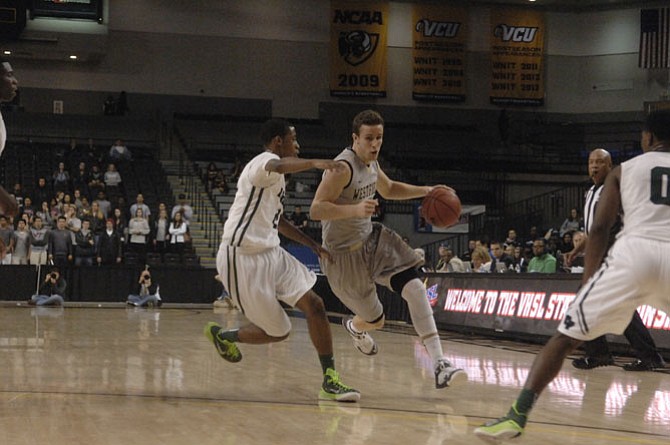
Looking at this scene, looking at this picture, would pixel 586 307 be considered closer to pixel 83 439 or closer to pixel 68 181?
pixel 83 439

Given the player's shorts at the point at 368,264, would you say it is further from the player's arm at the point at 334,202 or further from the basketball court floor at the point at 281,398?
the basketball court floor at the point at 281,398

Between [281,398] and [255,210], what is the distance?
1.28 metres

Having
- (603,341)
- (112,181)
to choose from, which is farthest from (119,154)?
(603,341)

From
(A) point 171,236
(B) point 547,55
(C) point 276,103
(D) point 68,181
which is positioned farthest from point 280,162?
(B) point 547,55

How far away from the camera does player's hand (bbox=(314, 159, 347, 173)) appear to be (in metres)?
5.80

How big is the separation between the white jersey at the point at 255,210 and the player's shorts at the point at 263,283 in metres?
0.07

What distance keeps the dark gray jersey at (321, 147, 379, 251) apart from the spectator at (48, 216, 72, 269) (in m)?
15.2

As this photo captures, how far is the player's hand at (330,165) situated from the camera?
19.0 feet

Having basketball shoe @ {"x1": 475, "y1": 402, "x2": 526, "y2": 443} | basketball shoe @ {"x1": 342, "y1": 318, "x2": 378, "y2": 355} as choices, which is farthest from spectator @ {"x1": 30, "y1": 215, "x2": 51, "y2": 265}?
basketball shoe @ {"x1": 475, "y1": 402, "x2": 526, "y2": 443}

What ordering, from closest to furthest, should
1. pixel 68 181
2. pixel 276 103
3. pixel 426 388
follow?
pixel 426 388
pixel 68 181
pixel 276 103

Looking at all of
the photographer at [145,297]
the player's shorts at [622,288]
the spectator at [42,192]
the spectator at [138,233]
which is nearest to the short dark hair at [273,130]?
the player's shorts at [622,288]

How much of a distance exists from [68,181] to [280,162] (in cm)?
2007

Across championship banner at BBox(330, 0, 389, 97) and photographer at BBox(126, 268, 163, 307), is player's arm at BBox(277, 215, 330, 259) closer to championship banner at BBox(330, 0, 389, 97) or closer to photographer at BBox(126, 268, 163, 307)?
photographer at BBox(126, 268, 163, 307)

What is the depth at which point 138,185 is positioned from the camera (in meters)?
26.0
